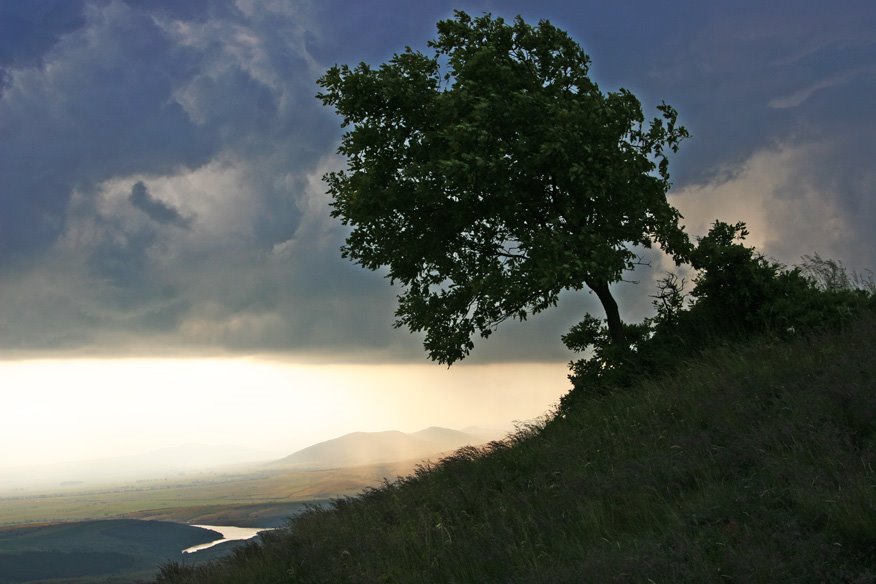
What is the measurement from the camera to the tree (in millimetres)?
19312

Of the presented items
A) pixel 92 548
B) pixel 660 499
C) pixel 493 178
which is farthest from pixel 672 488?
pixel 92 548

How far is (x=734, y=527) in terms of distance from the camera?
8039 millimetres

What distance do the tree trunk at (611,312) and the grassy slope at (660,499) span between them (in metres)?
5.23

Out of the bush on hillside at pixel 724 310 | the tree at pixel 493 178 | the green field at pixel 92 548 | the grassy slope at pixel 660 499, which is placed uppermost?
the tree at pixel 493 178

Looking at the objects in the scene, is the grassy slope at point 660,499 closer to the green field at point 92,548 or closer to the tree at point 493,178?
the tree at point 493,178

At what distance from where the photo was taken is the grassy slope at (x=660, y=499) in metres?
7.46

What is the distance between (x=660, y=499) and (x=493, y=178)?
11964mm

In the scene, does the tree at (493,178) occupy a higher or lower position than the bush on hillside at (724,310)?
higher

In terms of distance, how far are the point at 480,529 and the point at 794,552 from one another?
4761 millimetres

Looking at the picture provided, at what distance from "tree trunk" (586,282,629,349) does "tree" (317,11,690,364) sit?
40 millimetres

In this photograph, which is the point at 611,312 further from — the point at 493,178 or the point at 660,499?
the point at 660,499

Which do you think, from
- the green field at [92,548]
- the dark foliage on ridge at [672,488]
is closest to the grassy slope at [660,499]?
the dark foliage on ridge at [672,488]

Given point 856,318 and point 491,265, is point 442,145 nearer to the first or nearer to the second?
point 491,265

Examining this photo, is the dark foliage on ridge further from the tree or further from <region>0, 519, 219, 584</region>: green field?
<region>0, 519, 219, 584</region>: green field
